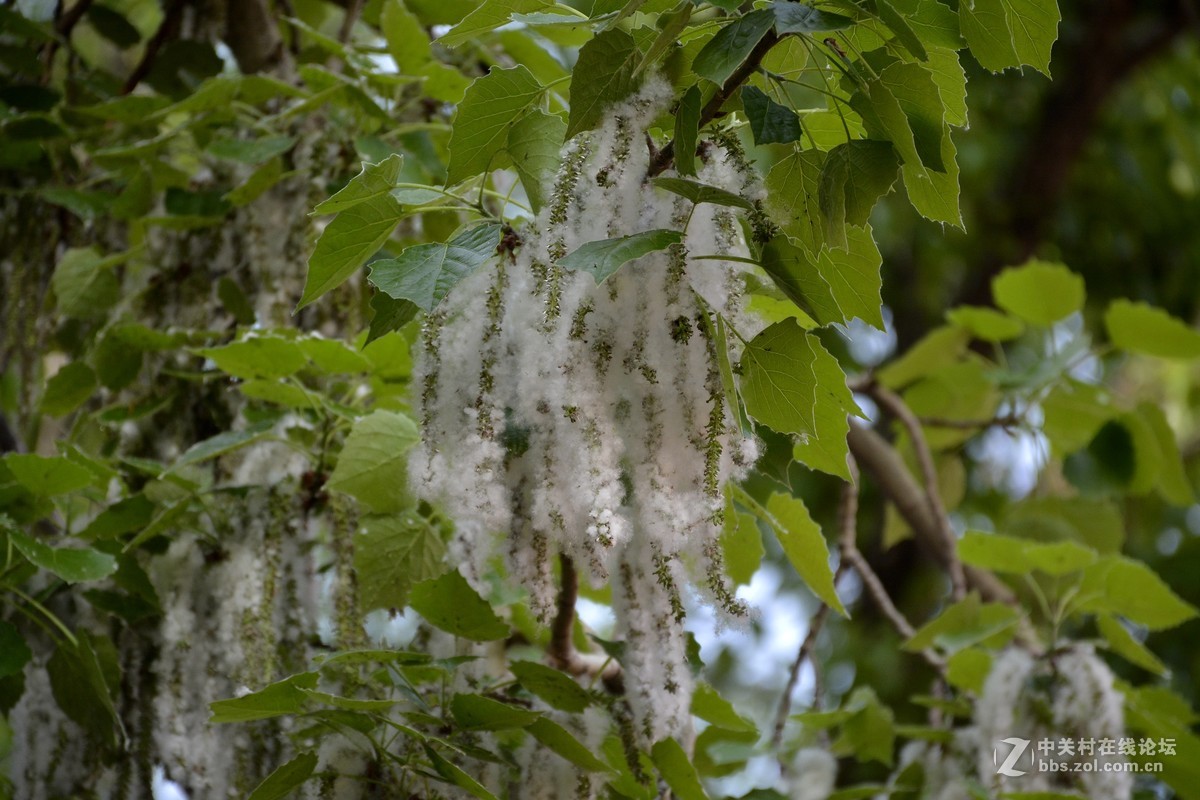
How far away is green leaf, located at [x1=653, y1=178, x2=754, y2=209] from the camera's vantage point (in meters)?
0.73

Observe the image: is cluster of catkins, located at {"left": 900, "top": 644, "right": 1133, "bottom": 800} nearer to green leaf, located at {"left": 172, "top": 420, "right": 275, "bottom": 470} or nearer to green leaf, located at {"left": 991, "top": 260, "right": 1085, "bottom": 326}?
green leaf, located at {"left": 991, "top": 260, "right": 1085, "bottom": 326}

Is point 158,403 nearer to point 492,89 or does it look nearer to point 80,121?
point 80,121

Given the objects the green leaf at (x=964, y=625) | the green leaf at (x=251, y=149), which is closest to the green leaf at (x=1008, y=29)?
the green leaf at (x=251, y=149)

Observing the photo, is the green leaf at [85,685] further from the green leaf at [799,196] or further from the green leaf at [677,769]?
the green leaf at [799,196]

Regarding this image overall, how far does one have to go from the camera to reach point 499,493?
795 millimetres

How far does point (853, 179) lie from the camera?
78 cm

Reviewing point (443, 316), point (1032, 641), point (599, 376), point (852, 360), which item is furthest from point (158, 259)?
point (852, 360)

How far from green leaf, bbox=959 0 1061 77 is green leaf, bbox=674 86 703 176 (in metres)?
0.21

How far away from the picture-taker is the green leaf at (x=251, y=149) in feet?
4.17

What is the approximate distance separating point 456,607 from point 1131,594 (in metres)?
1.00

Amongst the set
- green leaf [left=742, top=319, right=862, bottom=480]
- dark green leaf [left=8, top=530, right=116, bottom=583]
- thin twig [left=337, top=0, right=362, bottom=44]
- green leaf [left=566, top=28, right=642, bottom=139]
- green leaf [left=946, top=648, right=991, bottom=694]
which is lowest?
green leaf [left=946, top=648, right=991, bottom=694]

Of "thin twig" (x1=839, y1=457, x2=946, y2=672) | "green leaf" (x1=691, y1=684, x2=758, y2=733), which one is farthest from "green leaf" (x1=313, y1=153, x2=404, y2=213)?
"thin twig" (x1=839, y1=457, x2=946, y2=672)

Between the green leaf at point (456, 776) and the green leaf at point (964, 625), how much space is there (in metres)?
0.85

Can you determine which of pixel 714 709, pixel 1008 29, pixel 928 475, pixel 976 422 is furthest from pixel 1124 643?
pixel 1008 29
